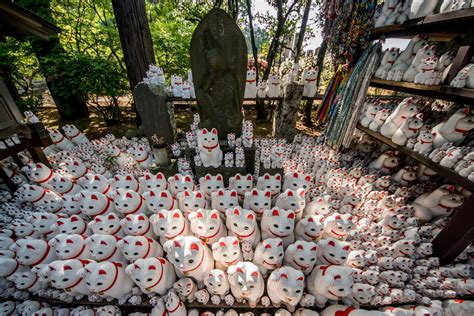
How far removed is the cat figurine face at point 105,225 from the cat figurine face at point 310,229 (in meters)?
1.99

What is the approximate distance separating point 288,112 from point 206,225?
3738 mm

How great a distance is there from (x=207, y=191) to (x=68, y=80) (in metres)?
5.89

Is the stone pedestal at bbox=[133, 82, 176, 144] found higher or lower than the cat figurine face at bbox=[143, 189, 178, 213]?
higher

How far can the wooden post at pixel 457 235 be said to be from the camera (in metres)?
1.94

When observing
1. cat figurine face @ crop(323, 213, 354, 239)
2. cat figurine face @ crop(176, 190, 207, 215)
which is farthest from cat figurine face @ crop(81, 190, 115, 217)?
cat figurine face @ crop(323, 213, 354, 239)

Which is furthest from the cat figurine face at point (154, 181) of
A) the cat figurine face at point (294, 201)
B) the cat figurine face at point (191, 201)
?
the cat figurine face at point (294, 201)

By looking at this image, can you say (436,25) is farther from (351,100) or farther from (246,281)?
(246,281)

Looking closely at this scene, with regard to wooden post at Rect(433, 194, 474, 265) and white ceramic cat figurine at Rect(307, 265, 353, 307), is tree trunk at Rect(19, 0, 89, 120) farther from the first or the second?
wooden post at Rect(433, 194, 474, 265)

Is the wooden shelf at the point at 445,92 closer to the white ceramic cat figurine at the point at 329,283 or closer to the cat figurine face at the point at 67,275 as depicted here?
the white ceramic cat figurine at the point at 329,283

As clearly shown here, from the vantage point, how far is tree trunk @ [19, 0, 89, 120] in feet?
18.4

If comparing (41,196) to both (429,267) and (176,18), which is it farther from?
(176,18)

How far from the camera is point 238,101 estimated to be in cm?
309

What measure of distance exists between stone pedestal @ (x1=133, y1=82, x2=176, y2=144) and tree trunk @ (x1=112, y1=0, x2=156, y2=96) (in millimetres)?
1397

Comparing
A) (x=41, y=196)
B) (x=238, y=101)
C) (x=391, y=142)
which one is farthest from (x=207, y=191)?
(x=391, y=142)
